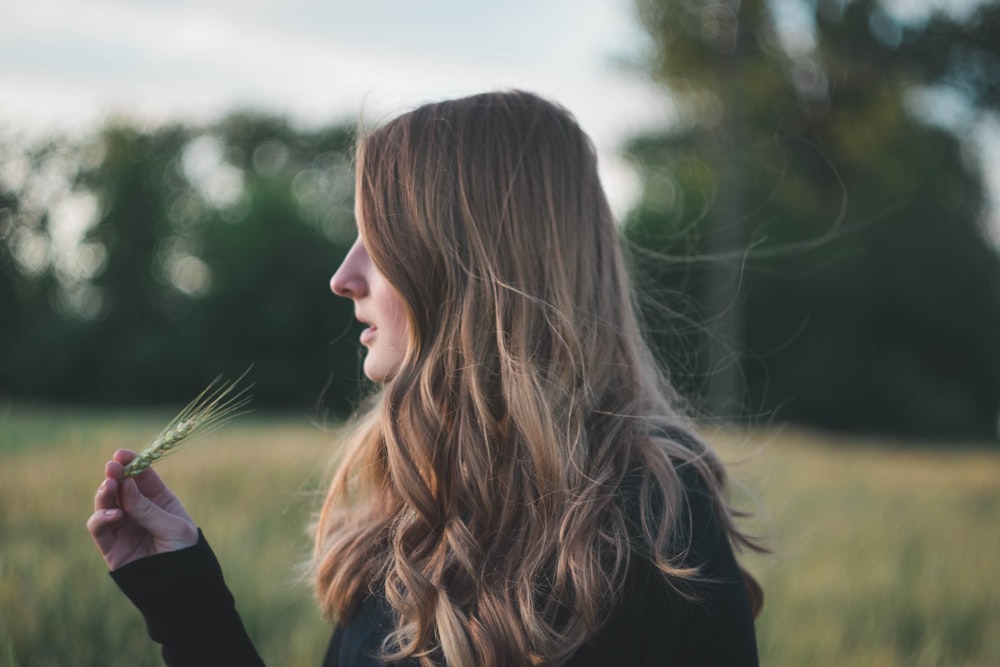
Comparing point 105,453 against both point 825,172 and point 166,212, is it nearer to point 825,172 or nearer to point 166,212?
point 166,212

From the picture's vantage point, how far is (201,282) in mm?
18031

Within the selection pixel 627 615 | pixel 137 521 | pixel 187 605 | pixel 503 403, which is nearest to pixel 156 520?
pixel 137 521

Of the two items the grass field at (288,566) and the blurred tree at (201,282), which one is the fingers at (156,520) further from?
the blurred tree at (201,282)

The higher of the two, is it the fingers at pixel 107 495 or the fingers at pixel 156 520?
the fingers at pixel 107 495

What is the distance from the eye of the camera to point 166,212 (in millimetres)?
16906

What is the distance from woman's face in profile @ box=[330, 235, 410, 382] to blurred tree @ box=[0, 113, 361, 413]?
35.7 feet

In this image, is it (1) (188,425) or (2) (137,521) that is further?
(2) (137,521)

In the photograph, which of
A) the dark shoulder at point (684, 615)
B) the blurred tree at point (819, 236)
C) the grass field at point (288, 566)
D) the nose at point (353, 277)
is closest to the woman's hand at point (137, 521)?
the grass field at point (288, 566)

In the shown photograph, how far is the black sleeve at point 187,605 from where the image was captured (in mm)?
1513

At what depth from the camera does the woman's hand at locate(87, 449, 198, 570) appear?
142 cm

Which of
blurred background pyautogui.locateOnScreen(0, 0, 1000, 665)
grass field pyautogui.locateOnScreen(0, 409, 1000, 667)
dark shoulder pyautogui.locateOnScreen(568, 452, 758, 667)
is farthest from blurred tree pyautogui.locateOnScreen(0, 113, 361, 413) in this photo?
dark shoulder pyautogui.locateOnScreen(568, 452, 758, 667)

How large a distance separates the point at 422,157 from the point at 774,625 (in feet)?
7.65

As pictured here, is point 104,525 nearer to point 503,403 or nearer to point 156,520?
point 156,520

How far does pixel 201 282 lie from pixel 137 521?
1765 cm
